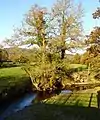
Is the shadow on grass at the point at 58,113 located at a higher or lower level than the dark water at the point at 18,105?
higher

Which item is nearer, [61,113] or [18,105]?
[61,113]

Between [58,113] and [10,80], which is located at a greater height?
[10,80]

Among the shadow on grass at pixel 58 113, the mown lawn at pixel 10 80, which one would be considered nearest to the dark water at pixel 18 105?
the mown lawn at pixel 10 80

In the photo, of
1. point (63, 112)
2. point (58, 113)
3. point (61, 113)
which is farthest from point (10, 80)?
point (61, 113)

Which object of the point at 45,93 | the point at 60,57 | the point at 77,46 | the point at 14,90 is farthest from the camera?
the point at 77,46

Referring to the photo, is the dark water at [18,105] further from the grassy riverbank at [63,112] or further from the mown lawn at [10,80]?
the grassy riverbank at [63,112]

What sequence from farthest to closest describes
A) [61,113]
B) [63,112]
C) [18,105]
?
[18,105], [63,112], [61,113]

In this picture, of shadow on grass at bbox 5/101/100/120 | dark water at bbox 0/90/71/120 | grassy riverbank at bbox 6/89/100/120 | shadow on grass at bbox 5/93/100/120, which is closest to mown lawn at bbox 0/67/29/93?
dark water at bbox 0/90/71/120

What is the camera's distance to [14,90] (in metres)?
34.9

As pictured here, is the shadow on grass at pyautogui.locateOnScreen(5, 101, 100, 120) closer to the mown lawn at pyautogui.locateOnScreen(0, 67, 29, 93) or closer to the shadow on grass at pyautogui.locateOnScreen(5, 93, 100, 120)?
the shadow on grass at pyautogui.locateOnScreen(5, 93, 100, 120)

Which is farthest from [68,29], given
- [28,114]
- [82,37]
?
[28,114]

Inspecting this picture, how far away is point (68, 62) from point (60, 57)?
1482mm

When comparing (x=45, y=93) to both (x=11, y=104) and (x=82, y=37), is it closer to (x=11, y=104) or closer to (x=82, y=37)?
(x=11, y=104)

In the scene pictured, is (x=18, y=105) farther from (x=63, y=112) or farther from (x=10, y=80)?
(x=10, y=80)
